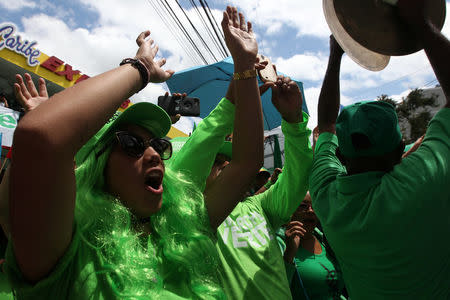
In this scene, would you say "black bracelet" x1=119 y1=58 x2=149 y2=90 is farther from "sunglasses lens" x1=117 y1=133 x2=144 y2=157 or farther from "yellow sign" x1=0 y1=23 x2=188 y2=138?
"yellow sign" x1=0 y1=23 x2=188 y2=138

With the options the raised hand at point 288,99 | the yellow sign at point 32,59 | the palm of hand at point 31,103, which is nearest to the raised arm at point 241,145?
the raised hand at point 288,99

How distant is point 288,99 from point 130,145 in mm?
895

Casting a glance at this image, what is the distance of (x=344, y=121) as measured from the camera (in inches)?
52.4

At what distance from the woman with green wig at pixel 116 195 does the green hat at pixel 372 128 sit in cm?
37

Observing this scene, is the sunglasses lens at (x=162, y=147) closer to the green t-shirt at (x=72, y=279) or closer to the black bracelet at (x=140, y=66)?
the black bracelet at (x=140, y=66)

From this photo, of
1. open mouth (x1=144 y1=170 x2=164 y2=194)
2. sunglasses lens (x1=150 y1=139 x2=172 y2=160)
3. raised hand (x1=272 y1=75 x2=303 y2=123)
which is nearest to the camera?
open mouth (x1=144 y1=170 x2=164 y2=194)

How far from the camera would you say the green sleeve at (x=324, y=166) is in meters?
1.49

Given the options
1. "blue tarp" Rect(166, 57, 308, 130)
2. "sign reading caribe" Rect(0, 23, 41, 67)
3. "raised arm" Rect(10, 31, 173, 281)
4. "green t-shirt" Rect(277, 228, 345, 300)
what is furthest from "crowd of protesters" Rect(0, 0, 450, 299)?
"sign reading caribe" Rect(0, 23, 41, 67)

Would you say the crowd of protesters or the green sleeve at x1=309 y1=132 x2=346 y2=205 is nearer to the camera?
the crowd of protesters

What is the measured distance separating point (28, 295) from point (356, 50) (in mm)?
1572

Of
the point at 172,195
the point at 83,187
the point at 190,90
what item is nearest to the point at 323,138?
the point at 172,195

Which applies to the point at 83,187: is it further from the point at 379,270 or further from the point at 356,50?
the point at 356,50

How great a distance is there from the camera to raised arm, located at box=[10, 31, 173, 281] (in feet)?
2.07

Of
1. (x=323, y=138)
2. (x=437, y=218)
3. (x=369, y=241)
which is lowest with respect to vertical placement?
(x=369, y=241)
